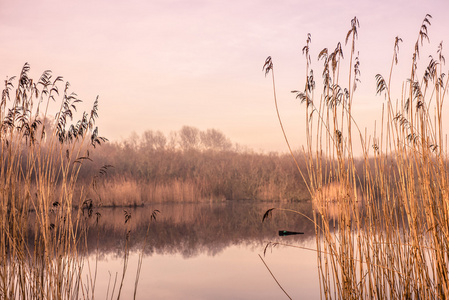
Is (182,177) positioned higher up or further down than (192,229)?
higher up

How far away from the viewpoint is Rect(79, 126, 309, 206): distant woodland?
12508 millimetres

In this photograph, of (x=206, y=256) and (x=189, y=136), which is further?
(x=189, y=136)

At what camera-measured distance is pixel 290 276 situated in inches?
224

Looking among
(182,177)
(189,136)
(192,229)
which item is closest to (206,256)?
(192,229)

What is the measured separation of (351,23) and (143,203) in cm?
1060

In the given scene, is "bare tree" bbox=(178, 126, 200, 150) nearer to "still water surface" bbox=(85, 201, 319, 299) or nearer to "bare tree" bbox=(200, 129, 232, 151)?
"bare tree" bbox=(200, 129, 232, 151)

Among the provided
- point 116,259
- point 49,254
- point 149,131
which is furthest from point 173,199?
point 149,131

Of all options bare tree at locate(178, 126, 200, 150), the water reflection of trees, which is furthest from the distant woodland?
bare tree at locate(178, 126, 200, 150)

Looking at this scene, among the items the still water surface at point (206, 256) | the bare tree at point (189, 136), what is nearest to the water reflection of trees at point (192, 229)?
the still water surface at point (206, 256)

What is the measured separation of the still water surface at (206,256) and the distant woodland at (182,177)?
1085 mm

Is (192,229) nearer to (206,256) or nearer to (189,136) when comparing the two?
(206,256)

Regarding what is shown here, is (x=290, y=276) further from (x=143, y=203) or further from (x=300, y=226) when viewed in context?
(x=143, y=203)

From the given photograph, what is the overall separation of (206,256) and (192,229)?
2.31 metres

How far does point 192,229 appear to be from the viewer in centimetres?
932
